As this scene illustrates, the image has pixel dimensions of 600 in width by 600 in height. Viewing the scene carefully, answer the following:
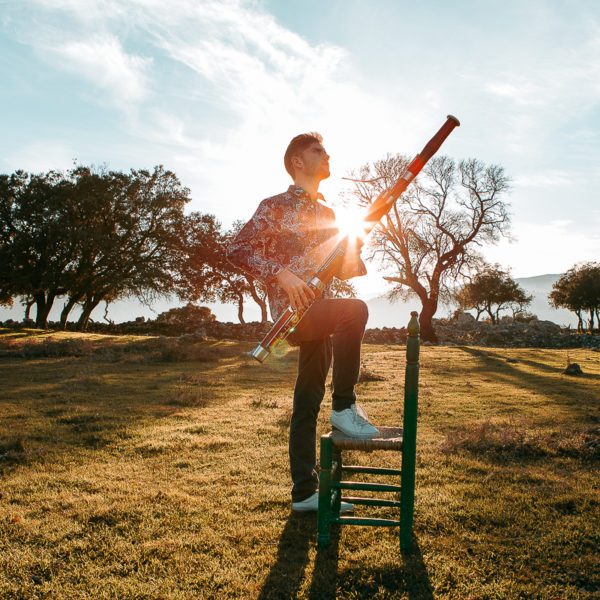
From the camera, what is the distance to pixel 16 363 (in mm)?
16734

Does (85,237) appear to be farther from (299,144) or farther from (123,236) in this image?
(299,144)

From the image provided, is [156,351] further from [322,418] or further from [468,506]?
[468,506]

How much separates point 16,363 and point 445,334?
95.7 feet

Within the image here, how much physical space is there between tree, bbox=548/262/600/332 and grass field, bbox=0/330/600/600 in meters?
55.5

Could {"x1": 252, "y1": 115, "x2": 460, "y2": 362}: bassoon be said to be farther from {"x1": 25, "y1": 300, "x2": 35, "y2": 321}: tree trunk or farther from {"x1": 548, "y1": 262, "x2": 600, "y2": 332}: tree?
{"x1": 548, "y1": 262, "x2": 600, "y2": 332}: tree

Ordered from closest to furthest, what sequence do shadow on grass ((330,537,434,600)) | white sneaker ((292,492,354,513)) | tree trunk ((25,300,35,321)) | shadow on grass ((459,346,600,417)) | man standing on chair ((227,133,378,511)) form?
shadow on grass ((330,537,434,600))
man standing on chair ((227,133,378,511))
white sneaker ((292,492,354,513))
shadow on grass ((459,346,600,417))
tree trunk ((25,300,35,321))

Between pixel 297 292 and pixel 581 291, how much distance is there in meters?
64.8

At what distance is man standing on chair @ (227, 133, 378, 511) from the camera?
3834 mm

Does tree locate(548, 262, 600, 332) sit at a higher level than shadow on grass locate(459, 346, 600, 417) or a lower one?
higher

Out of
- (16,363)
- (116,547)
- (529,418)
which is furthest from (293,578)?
(16,363)

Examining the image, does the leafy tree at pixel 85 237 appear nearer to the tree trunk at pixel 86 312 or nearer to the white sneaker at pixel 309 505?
the tree trunk at pixel 86 312

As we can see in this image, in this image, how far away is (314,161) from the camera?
4176mm

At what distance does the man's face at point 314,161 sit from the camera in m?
4.18

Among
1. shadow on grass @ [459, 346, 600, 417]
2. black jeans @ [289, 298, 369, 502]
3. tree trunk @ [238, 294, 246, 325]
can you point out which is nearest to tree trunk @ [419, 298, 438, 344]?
shadow on grass @ [459, 346, 600, 417]
